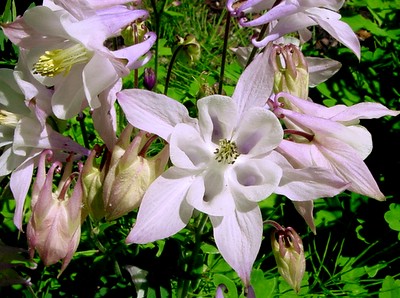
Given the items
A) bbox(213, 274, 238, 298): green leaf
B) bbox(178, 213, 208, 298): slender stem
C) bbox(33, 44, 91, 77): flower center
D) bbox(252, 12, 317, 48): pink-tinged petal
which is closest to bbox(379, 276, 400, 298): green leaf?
bbox(213, 274, 238, 298): green leaf

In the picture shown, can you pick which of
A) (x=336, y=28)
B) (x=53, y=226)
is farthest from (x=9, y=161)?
(x=336, y=28)

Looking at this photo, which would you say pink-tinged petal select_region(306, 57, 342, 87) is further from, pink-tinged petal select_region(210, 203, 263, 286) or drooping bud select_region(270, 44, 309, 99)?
pink-tinged petal select_region(210, 203, 263, 286)

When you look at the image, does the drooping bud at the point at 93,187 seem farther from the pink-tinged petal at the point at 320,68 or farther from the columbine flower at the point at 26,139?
the pink-tinged petal at the point at 320,68

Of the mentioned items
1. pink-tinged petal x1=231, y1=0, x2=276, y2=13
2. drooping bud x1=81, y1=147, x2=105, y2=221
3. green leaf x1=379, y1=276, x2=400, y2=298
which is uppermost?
pink-tinged petal x1=231, y1=0, x2=276, y2=13

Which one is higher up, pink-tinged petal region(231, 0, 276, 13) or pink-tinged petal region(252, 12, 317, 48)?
pink-tinged petal region(231, 0, 276, 13)

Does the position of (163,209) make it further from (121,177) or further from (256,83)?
(256,83)

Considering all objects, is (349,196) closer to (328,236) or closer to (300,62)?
(328,236)

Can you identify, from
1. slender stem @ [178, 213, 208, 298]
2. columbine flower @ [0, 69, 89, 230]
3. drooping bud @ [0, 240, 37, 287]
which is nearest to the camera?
columbine flower @ [0, 69, 89, 230]
